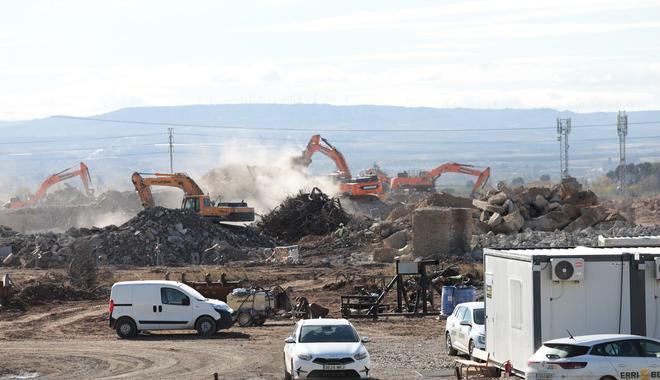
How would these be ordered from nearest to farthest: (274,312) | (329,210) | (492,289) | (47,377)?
(492,289) < (47,377) < (274,312) < (329,210)

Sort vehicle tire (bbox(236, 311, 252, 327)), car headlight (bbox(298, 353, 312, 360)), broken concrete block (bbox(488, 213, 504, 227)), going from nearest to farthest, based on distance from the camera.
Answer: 1. car headlight (bbox(298, 353, 312, 360))
2. vehicle tire (bbox(236, 311, 252, 327))
3. broken concrete block (bbox(488, 213, 504, 227))

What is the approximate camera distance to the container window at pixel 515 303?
21578mm

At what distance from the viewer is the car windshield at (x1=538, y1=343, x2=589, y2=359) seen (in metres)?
19.2

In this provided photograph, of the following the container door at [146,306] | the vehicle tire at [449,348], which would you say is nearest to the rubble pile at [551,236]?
the container door at [146,306]

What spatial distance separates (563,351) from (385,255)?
37.0 meters

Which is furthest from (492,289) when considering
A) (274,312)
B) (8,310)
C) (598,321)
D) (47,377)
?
(8,310)

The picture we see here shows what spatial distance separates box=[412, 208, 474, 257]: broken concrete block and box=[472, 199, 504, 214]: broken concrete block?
8.86 metres

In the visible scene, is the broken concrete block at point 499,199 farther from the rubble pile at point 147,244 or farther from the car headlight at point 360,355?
the car headlight at point 360,355

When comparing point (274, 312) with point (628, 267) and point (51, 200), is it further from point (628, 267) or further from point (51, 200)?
point (51, 200)

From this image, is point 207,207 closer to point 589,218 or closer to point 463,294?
point 589,218

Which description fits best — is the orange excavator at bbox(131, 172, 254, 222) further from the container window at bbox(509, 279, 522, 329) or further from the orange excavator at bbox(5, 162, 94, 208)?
the container window at bbox(509, 279, 522, 329)

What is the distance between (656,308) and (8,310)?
24550 millimetres

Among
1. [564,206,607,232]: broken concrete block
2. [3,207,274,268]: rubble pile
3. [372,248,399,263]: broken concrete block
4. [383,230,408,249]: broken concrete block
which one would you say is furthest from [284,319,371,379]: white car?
[564,206,607,232]: broken concrete block

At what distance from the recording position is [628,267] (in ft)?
68.9
